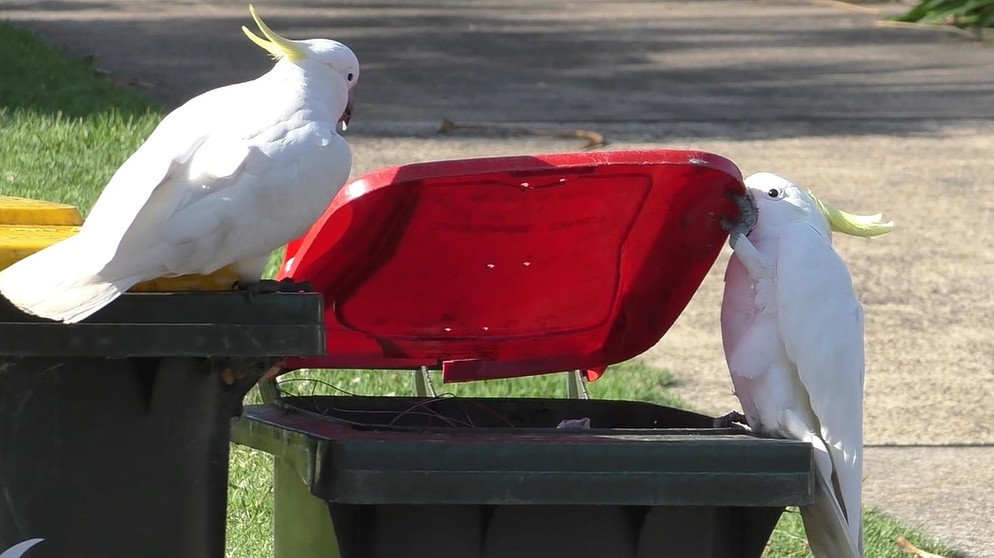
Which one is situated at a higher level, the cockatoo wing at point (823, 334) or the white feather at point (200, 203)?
the white feather at point (200, 203)

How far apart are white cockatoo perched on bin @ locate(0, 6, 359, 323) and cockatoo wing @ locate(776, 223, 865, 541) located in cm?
82

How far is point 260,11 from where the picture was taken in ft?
44.2

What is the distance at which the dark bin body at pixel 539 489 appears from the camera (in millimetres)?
2240

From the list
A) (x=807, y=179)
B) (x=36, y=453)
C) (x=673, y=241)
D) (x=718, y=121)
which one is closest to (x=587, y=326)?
(x=673, y=241)

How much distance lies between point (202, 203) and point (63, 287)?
24 centimetres

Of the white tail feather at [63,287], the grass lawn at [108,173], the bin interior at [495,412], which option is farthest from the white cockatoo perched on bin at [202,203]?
the grass lawn at [108,173]

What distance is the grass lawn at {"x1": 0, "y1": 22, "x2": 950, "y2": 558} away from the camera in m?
3.57

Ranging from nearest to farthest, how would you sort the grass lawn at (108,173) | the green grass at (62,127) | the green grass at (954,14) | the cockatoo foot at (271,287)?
the cockatoo foot at (271,287), the grass lawn at (108,173), the green grass at (62,127), the green grass at (954,14)

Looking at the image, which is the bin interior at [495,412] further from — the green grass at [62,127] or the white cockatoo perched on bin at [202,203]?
the green grass at [62,127]

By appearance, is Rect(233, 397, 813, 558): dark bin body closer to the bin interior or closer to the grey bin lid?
the grey bin lid

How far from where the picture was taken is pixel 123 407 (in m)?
2.25

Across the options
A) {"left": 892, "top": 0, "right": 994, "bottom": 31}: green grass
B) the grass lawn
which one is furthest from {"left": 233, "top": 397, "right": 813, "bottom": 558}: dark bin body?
{"left": 892, "top": 0, "right": 994, "bottom": 31}: green grass

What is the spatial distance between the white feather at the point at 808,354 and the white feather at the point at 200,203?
0.81 metres

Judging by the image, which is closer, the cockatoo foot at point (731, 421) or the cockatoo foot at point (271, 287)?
the cockatoo foot at point (271, 287)
